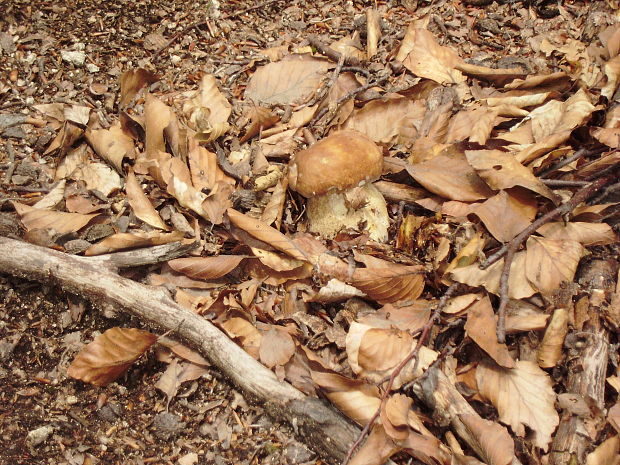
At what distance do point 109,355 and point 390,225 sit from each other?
1.26 m

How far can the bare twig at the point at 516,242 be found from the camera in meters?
1.87

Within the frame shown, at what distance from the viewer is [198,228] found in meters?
2.35

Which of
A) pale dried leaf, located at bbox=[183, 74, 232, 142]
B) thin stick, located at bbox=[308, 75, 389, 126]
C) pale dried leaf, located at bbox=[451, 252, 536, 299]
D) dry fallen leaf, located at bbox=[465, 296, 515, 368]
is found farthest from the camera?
thin stick, located at bbox=[308, 75, 389, 126]

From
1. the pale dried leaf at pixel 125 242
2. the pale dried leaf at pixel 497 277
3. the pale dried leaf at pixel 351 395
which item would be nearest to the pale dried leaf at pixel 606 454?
the pale dried leaf at pixel 497 277

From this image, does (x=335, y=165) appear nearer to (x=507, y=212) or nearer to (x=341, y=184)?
(x=341, y=184)

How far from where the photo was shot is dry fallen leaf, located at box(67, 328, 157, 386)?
199cm

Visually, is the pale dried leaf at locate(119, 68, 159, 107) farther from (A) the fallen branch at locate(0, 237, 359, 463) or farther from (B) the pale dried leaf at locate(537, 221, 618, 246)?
(B) the pale dried leaf at locate(537, 221, 618, 246)

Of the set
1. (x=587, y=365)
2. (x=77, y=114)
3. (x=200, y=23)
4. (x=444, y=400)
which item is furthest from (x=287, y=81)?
(x=587, y=365)

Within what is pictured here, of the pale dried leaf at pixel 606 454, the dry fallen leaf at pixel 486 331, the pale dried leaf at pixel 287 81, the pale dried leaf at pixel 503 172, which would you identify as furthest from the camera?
the pale dried leaf at pixel 287 81

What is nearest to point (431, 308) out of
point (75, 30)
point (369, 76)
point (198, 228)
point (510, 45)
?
point (198, 228)

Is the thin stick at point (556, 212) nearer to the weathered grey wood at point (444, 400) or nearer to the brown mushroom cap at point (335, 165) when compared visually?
the weathered grey wood at point (444, 400)

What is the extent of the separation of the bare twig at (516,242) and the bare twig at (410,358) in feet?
0.58

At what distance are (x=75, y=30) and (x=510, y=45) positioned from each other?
2418mm

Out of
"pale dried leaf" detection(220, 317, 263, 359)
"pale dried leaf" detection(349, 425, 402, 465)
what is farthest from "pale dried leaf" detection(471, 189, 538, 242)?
"pale dried leaf" detection(220, 317, 263, 359)
